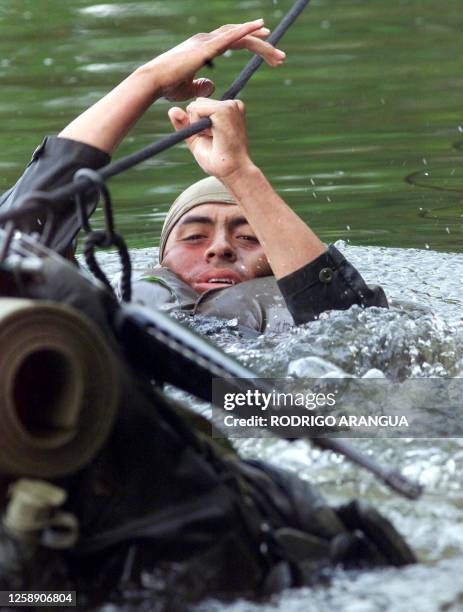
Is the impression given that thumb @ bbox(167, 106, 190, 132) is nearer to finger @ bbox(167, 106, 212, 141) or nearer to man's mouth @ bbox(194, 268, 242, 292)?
finger @ bbox(167, 106, 212, 141)

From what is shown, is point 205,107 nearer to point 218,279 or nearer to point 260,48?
point 260,48

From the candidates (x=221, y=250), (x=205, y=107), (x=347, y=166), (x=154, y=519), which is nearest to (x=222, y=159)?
(x=205, y=107)

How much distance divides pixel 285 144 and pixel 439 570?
16.7 ft

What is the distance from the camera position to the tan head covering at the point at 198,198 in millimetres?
4402

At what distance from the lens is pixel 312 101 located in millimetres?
8180

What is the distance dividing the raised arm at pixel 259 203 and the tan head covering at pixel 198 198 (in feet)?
2.06

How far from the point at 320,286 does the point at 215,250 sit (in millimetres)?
638

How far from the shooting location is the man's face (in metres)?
4.35

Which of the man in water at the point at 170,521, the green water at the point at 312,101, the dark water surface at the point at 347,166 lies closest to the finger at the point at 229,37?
the dark water surface at the point at 347,166

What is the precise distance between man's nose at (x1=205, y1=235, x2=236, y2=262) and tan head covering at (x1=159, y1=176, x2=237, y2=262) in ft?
0.43

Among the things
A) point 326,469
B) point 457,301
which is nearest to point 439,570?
point 326,469

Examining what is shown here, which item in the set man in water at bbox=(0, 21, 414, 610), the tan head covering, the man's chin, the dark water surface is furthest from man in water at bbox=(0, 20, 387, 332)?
man in water at bbox=(0, 21, 414, 610)

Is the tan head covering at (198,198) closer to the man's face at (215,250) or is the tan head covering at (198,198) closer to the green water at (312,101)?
the man's face at (215,250)

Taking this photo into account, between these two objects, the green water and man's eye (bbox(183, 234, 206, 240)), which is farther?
the green water
